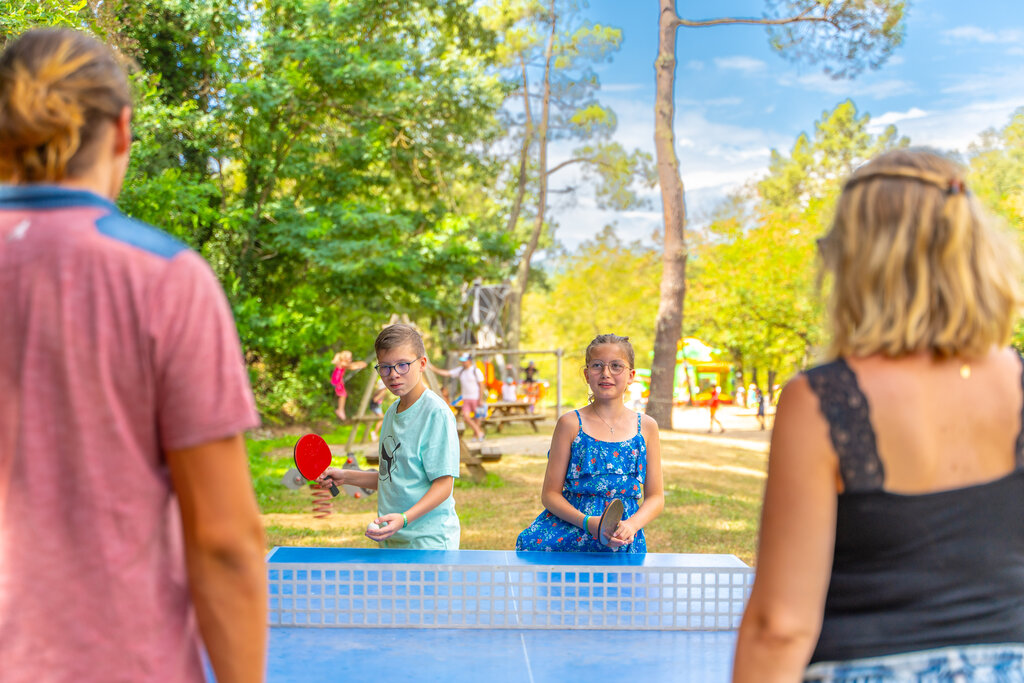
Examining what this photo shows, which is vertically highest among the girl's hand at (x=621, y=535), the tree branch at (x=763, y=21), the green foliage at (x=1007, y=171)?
the tree branch at (x=763, y=21)

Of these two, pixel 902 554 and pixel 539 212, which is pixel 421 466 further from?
pixel 539 212

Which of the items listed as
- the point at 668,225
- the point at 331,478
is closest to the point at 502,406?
the point at 668,225

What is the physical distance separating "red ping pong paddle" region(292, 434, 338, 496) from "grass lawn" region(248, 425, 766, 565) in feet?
15.0

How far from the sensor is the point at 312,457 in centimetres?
389

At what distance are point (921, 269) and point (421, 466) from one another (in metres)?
2.79

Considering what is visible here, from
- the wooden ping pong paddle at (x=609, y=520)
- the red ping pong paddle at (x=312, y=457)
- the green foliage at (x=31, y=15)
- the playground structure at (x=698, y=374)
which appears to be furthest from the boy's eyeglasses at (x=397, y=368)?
the playground structure at (x=698, y=374)

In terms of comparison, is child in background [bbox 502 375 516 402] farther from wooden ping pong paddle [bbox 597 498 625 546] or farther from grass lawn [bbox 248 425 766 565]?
wooden ping pong paddle [bbox 597 498 625 546]

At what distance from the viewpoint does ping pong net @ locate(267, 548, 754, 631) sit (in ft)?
10.5

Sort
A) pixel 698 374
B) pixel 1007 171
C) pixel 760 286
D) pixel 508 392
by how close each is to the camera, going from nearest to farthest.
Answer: pixel 508 392 → pixel 760 286 → pixel 1007 171 → pixel 698 374

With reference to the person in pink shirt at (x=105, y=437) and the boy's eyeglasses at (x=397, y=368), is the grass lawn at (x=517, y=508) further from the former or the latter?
the person in pink shirt at (x=105, y=437)

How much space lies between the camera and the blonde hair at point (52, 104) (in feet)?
4.32

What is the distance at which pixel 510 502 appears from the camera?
1077cm

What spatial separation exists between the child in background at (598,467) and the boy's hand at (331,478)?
2.89 ft

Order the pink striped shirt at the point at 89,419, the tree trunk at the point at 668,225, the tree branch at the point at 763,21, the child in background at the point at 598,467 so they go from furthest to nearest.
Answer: the tree trunk at the point at 668,225
the tree branch at the point at 763,21
the child in background at the point at 598,467
the pink striped shirt at the point at 89,419
